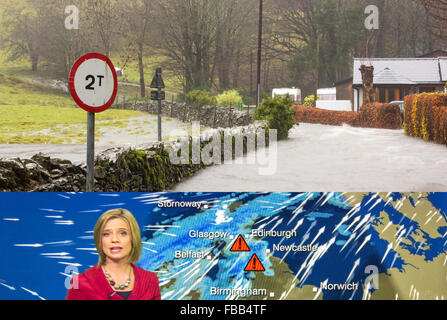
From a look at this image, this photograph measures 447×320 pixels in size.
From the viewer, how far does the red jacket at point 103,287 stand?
3303 mm

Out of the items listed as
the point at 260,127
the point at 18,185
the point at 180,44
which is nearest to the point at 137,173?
the point at 18,185

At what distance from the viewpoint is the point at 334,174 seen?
676 centimetres

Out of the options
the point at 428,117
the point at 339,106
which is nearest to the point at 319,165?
the point at 428,117

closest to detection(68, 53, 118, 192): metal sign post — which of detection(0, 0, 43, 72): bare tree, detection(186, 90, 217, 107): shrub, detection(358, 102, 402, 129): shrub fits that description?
detection(0, 0, 43, 72): bare tree

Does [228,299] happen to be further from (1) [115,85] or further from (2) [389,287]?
(1) [115,85]

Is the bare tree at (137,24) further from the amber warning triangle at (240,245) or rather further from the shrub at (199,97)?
the amber warning triangle at (240,245)

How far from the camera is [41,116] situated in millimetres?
8469

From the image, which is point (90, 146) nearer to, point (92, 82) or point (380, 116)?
point (92, 82)

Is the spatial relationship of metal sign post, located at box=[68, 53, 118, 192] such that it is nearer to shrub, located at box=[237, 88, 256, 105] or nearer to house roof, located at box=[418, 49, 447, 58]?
shrub, located at box=[237, 88, 256, 105]

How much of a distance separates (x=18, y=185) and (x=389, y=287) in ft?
8.93

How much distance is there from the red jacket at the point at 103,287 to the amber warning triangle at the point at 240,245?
1.79 feet

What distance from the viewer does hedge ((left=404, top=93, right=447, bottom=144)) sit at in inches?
343

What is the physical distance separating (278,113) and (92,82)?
8.19 m

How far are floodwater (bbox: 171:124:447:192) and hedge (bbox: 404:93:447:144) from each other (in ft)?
1.24
